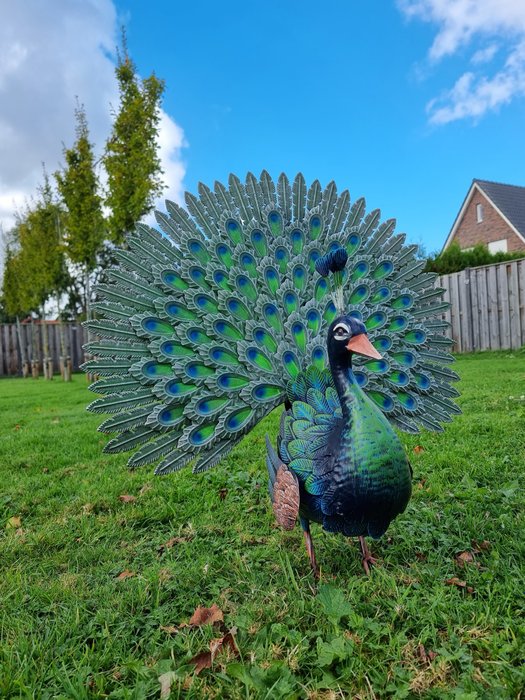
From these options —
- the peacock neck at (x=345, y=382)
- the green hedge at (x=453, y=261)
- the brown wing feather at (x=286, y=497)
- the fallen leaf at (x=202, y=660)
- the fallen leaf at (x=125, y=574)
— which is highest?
the green hedge at (x=453, y=261)

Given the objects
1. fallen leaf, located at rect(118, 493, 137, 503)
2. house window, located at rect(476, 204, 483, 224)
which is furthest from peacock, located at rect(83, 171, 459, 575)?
house window, located at rect(476, 204, 483, 224)

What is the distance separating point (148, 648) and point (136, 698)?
31 cm

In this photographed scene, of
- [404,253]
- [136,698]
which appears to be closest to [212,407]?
[136,698]

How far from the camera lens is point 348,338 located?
194cm

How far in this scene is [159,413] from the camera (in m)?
2.29

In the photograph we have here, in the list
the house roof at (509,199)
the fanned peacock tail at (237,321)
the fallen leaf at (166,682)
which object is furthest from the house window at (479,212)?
the fallen leaf at (166,682)

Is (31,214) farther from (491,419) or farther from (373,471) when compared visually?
(373,471)

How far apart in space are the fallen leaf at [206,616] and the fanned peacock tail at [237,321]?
23.5 inches

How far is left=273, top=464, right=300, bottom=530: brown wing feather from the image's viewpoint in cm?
198

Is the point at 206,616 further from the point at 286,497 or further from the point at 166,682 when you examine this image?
the point at 286,497

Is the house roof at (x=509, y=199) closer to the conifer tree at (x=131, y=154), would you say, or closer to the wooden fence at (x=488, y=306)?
the wooden fence at (x=488, y=306)

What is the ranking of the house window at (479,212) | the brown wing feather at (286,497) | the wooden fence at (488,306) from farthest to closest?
the house window at (479,212) → the wooden fence at (488,306) → the brown wing feather at (286,497)

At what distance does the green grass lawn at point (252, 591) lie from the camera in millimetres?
1670

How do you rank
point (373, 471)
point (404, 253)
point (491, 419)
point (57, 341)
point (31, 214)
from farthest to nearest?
1. point (57, 341)
2. point (31, 214)
3. point (491, 419)
4. point (404, 253)
5. point (373, 471)
